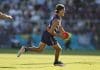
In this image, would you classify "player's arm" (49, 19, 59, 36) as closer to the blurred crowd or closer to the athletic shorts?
the athletic shorts

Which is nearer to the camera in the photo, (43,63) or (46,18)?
(43,63)

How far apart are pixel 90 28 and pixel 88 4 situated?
2.71m

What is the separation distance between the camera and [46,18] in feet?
102

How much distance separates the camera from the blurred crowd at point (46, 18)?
30469 mm

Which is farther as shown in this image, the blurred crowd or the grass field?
the blurred crowd

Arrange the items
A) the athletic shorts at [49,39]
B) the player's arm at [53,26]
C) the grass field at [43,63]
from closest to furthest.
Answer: the grass field at [43,63] < the player's arm at [53,26] < the athletic shorts at [49,39]

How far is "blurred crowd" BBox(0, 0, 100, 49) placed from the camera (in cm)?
3047

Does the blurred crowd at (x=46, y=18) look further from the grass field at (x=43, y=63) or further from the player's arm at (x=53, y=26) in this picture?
the player's arm at (x=53, y=26)

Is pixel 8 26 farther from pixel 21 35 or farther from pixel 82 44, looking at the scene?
pixel 82 44

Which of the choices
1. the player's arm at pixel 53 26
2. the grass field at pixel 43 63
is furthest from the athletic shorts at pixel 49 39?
the grass field at pixel 43 63

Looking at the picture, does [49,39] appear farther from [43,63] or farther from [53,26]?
[43,63]

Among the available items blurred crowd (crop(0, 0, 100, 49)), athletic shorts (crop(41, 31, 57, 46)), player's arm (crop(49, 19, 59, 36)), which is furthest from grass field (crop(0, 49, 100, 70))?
blurred crowd (crop(0, 0, 100, 49))

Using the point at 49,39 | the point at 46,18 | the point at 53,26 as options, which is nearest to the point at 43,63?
the point at 49,39

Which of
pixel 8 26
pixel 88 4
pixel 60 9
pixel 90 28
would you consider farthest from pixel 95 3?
pixel 60 9
